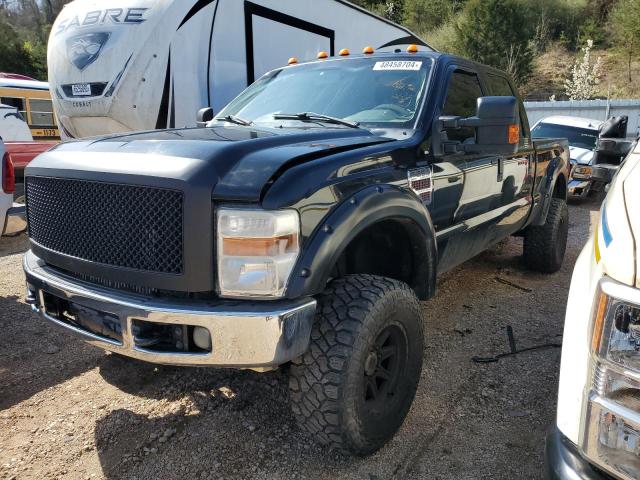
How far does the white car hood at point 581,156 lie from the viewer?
9.78 meters

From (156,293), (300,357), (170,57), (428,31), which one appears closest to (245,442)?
(300,357)

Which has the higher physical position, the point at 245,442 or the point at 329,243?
the point at 329,243

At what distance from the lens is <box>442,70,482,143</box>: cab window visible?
3.14 metres

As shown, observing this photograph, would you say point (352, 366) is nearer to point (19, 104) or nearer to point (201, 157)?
point (201, 157)

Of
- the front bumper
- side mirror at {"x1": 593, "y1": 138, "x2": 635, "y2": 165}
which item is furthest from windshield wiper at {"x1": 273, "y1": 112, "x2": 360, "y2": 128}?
side mirror at {"x1": 593, "y1": 138, "x2": 635, "y2": 165}

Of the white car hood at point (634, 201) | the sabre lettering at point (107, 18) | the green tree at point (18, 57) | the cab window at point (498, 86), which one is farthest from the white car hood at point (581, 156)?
the green tree at point (18, 57)

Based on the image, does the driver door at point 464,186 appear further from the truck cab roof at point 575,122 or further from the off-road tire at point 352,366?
the truck cab roof at point 575,122

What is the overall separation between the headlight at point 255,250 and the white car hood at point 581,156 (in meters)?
9.24

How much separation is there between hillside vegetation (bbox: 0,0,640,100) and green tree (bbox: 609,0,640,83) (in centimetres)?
6

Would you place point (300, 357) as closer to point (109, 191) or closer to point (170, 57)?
point (109, 191)

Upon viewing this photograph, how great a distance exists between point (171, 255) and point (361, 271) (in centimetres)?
119

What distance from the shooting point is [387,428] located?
238cm

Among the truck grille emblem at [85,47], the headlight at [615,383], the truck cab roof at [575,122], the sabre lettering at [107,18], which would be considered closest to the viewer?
the headlight at [615,383]

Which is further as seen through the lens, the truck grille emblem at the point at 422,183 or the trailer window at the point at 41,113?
the trailer window at the point at 41,113
